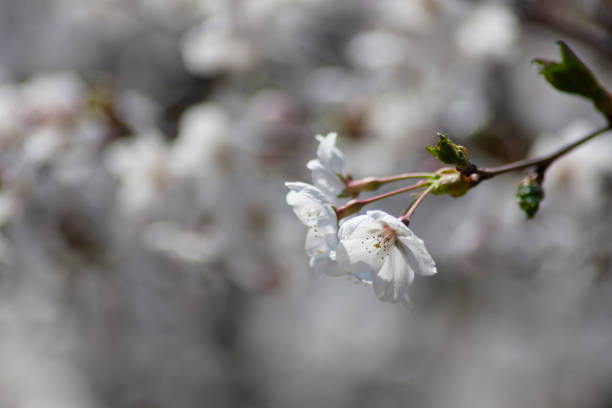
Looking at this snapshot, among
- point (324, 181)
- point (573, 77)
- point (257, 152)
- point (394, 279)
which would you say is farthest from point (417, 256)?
point (257, 152)

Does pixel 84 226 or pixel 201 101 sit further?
pixel 201 101

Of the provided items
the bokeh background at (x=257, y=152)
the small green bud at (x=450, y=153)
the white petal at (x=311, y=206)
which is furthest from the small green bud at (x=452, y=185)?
the bokeh background at (x=257, y=152)

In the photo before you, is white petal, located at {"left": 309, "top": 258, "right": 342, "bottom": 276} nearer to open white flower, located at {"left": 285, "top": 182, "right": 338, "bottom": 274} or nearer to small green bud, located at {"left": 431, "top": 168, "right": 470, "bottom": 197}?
open white flower, located at {"left": 285, "top": 182, "right": 338, "bottom": 274}

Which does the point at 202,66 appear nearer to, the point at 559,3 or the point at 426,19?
the point at 426,19

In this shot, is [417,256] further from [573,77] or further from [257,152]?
[257,152]

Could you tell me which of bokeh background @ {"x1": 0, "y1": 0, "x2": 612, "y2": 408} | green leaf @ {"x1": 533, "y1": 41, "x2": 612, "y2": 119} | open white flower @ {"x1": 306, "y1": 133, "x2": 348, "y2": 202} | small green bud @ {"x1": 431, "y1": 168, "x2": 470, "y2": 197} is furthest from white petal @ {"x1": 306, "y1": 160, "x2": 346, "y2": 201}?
bokeh background @ {"x1": 0, "y1": 0, "x2": 612, "y2": 408}

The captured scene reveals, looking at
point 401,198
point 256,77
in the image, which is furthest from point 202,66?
point 401,198
